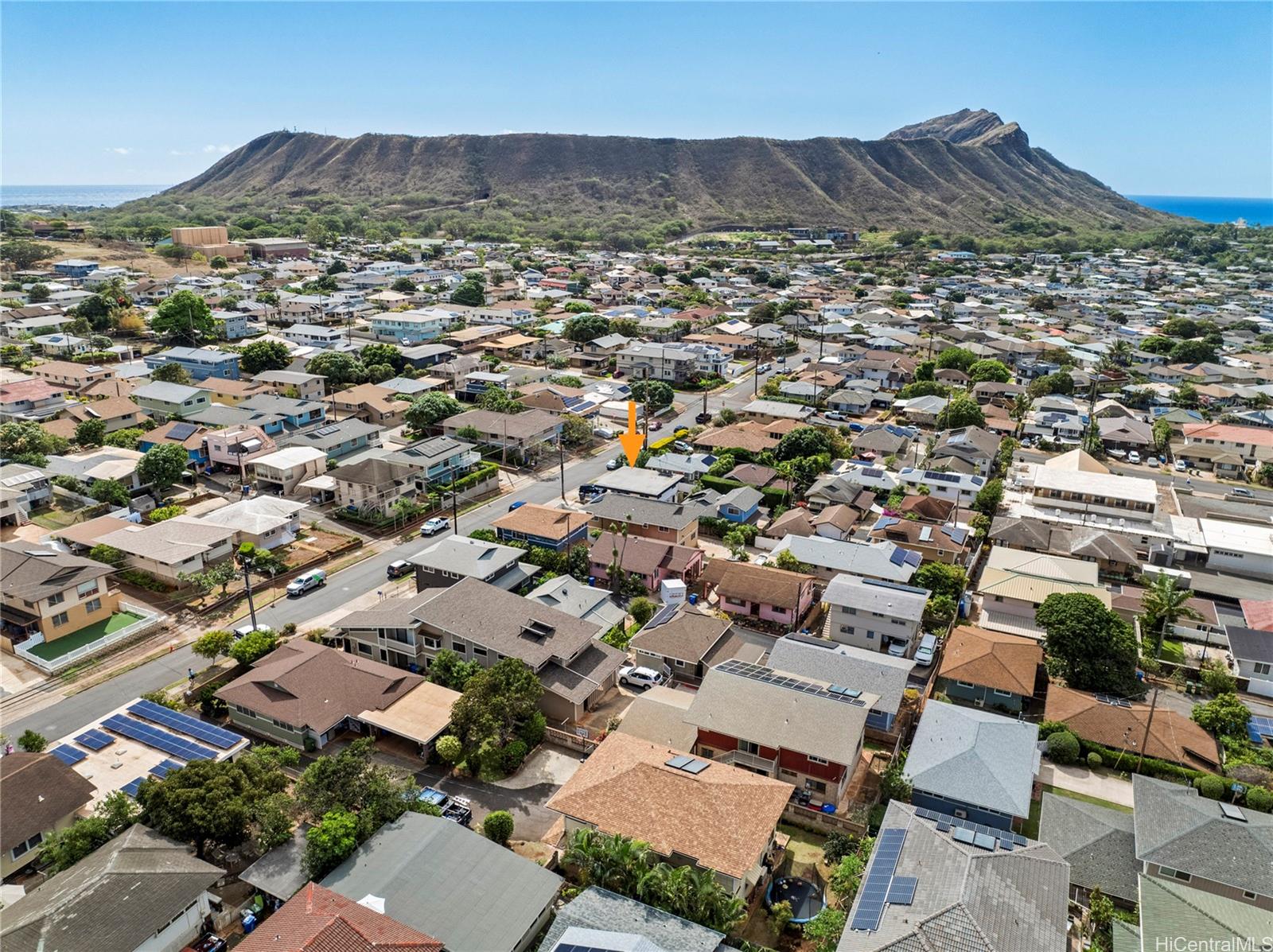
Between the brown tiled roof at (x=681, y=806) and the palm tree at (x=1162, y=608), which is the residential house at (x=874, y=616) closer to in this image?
the palm tree at (x=1162, y=608)

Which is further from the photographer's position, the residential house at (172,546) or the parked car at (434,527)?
the parked car at (434,527)

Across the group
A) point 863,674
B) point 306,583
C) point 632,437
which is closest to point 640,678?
point 863,674

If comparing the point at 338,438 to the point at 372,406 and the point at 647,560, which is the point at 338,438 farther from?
the point at 647,560

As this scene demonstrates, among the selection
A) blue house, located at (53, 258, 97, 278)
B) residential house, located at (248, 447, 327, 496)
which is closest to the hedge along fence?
residential house, located at (248, 447, 327, 496)

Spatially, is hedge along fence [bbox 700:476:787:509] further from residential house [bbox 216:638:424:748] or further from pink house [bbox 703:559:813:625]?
residential house [bbox 216:638:424:748]

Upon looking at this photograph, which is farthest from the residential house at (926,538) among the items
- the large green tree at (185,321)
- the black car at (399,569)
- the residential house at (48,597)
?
the large green tree at (185,321)
